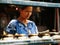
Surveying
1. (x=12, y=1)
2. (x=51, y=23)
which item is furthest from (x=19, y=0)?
(x=51, y=23)

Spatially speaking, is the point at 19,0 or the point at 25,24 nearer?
the point at 19,0

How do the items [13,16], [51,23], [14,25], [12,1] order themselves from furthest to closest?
1. [51,23]
2. [13,16]
3. [14,25]
4. [12,1]

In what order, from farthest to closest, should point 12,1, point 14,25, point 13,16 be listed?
point 13,16
point 14,25
point 12,1

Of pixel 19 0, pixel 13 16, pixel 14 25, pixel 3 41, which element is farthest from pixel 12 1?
pixel 13 16

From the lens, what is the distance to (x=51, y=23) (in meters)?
2.55

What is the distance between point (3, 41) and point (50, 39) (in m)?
0.22

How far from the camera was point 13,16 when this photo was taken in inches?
80.7

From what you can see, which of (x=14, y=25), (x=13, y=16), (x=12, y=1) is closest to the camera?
(x=12, y=1)

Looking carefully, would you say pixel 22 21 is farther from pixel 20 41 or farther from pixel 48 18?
pixel 48 18

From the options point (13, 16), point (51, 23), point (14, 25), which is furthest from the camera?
point (51, 23)

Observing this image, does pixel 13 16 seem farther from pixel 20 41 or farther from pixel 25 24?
pixel 20 41

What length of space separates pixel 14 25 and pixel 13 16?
0.48 meters

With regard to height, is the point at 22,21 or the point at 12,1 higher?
the point at 12,1

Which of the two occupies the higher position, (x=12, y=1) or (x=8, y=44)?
(x=12, y=1)
